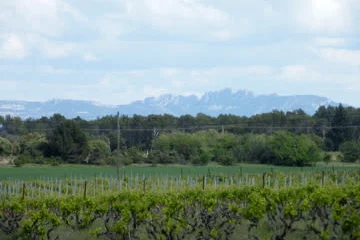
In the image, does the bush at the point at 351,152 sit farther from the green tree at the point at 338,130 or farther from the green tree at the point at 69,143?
the green tree at the point at 69,143

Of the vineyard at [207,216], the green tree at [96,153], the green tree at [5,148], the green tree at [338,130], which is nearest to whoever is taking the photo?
the vineyard at [207,216]

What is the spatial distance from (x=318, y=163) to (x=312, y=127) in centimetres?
1743

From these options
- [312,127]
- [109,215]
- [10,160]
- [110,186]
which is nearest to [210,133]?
[312,127]

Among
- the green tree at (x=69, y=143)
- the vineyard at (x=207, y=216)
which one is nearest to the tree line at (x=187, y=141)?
the green tree at (x=69, y=143)

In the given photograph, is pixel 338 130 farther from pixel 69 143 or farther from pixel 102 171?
pixel 102 171

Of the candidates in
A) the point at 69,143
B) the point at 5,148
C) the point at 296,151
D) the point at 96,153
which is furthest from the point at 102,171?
the point at 296,151

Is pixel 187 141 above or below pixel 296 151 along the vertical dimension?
above

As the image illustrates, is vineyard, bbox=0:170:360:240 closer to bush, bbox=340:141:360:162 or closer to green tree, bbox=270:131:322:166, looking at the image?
green tree, bbox=270:131:322:166

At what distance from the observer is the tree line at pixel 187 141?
50.6 m

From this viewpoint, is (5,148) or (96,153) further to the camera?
(96,153)

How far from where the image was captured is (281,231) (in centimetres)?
1122

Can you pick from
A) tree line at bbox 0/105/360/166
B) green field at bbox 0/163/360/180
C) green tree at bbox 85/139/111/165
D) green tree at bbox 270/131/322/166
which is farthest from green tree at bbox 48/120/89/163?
green tree at bbox 270/131/322/166

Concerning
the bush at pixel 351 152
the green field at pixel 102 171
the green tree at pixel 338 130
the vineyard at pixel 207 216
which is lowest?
the green field at pixel 102 171

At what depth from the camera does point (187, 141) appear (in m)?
56.7
